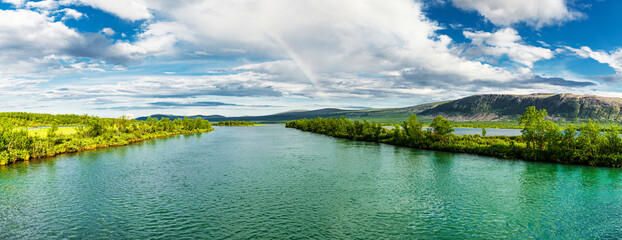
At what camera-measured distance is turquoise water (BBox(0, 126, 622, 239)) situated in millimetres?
29125

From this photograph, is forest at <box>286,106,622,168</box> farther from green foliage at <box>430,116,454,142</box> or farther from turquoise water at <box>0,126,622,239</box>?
turquoise water at <box>0,126,622,239</box>

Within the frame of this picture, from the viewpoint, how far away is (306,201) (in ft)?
127

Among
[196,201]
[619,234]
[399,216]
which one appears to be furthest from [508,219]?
[196,201]

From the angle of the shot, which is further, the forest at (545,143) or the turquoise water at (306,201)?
the forest at (545,143)

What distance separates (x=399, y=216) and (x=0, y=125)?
8460 cm

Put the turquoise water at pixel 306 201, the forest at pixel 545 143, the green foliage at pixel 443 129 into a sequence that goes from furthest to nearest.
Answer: the green foliage at pixel 443 129 → the forest at pixel 545 143 → the turquoise water at pixel 306 201

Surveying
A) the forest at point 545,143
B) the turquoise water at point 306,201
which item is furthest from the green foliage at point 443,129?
the turquoise water at point 306,201

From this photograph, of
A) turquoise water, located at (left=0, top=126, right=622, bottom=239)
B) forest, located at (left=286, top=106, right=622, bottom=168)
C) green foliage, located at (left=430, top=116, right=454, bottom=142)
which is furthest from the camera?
green foliage, located at (left=430, top=116, right=454, bottom=142)

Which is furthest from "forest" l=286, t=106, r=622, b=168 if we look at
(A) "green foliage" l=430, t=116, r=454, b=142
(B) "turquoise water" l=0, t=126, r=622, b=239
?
(B) "turquoise water" l=0, t=126, r=622, b=239

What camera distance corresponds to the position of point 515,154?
77.8m

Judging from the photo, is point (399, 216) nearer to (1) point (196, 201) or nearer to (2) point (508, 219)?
(2) point (508, 219)

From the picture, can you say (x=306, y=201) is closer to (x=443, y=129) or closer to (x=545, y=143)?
(x=545, y=143)

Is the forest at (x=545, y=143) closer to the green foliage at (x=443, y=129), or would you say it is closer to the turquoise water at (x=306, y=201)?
the green foliage at (x=443, y=129)

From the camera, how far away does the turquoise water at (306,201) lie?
29125 mm
